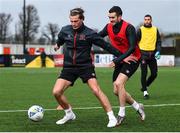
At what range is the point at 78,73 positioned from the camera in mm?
8867

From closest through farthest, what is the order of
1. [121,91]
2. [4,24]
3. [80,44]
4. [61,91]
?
[80,44], [61,91], [121,91], [4,24]

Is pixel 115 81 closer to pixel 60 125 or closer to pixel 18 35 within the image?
pixel 60 125

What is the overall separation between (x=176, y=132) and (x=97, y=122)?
170cm

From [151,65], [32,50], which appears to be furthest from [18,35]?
[151,65]

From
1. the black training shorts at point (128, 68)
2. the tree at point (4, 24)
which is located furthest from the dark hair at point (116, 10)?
the tree at point (4, 24)

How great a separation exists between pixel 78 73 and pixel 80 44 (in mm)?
504

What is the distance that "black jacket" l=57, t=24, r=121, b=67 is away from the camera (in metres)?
8.76

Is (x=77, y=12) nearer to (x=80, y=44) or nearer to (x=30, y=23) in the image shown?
(x=80, y=44)

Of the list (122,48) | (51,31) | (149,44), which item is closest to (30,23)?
(51,31)

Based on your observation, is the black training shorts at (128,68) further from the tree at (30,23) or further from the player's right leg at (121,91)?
the tree at (30,23)

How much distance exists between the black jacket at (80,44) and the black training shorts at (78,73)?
0.07 metres

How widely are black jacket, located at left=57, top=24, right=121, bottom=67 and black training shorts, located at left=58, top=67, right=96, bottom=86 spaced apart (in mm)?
70

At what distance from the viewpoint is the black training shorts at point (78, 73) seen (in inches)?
347

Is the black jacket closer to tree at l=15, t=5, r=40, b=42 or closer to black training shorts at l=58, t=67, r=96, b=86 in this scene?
black training shorts at l=58, t=67, r=96, b=86
